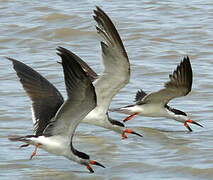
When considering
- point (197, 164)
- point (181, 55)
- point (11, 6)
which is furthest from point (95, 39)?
point (197, 164)

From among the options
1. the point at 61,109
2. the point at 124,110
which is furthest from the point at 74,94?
the point at 124,110

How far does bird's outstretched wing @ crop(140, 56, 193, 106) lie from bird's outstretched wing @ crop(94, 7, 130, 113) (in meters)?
0.59

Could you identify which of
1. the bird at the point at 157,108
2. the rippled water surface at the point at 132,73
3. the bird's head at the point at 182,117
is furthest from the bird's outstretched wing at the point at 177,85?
the rippled water surface at the point at 132,73

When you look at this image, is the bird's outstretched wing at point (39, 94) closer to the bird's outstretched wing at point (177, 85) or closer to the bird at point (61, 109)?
the bird at point (61, 109)

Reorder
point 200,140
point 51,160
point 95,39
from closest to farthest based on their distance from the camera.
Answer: point 51,160 < point 200,140 < point 95,39

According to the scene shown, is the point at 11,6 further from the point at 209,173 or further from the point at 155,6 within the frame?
the point at 209,173

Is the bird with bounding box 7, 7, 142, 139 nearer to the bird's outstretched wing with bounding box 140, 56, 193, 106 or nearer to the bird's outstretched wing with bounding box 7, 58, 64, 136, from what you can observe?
the bird's outstretched wing with bounding box 7, 58, 64, 136

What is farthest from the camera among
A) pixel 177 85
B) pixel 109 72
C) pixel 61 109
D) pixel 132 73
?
pixel 132 73

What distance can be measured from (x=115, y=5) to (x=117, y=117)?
5.97m

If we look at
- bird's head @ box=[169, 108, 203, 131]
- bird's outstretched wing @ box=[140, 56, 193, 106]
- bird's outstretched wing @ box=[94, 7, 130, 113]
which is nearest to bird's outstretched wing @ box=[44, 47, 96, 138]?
bird's outstretched wing @ box=[94, 7, 130, 113]

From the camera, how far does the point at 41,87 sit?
371 inches

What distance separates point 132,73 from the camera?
12625mm

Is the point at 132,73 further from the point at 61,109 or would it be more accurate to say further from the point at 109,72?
the point at 61,109

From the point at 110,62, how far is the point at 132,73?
11.0 ft
